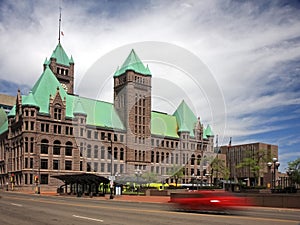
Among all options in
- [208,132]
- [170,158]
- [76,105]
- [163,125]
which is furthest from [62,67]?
[208,132]

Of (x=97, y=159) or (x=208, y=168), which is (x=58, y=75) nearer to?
(x=97, y=159)

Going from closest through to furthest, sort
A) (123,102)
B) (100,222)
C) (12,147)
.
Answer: (100,222) → (12,147) → (123,102)

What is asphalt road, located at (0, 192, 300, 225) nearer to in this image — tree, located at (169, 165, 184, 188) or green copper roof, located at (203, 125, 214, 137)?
tree, located at (169, 165, 184, 188)

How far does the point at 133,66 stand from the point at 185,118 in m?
31.9

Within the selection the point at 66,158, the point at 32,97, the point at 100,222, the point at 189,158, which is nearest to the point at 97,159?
the point at 66,158

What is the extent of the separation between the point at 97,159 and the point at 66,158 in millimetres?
9757

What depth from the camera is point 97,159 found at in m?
103

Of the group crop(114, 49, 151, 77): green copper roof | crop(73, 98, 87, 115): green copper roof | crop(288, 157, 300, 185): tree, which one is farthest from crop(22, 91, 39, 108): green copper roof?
crop(288, 157, 300, 185): tree

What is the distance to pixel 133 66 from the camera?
10931cm

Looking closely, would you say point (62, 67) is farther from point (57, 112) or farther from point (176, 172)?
point (176, 172)

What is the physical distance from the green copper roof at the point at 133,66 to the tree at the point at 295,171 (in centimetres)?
4882

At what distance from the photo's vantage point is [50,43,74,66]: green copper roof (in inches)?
4582

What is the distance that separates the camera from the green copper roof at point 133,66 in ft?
358

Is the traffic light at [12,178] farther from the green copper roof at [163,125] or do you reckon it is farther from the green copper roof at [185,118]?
the green copper roof at [185,118]
